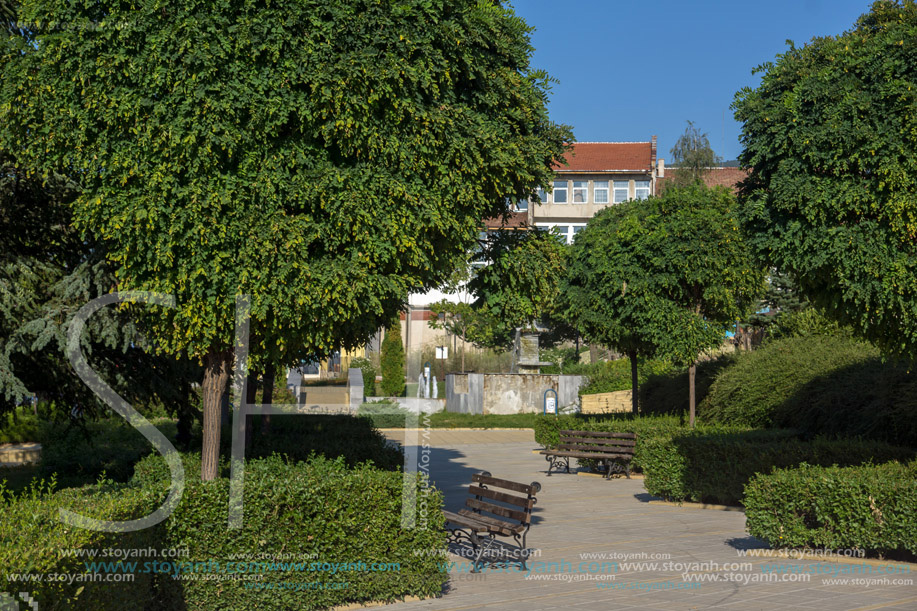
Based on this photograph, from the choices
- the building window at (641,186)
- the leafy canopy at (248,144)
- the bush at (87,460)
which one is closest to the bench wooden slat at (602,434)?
the bush at (87,460)

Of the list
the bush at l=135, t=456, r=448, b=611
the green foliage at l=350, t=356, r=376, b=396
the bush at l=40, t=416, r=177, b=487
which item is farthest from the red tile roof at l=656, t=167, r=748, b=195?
the bush at l=135, t=456, r=448, b=611

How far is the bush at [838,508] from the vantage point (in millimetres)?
8461

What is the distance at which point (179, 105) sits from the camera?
747 centimetres

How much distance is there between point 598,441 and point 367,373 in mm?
23287

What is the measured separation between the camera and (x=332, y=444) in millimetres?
13031

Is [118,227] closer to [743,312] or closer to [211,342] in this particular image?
[211,342]

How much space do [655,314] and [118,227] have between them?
41.6 feet

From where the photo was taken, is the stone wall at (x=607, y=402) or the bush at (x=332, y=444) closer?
the bush at (x=332, y=444)

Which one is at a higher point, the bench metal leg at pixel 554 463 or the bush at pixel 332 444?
the bush at pixel 332 444

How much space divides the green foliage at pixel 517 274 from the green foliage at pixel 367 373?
91.2ft

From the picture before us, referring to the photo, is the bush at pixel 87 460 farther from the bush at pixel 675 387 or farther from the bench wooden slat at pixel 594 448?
the bush at pixel 675 387

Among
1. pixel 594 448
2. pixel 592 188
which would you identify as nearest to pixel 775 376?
pixel 594 448

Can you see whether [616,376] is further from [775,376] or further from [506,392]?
[775,376]

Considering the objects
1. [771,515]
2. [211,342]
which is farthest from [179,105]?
[771,515]
